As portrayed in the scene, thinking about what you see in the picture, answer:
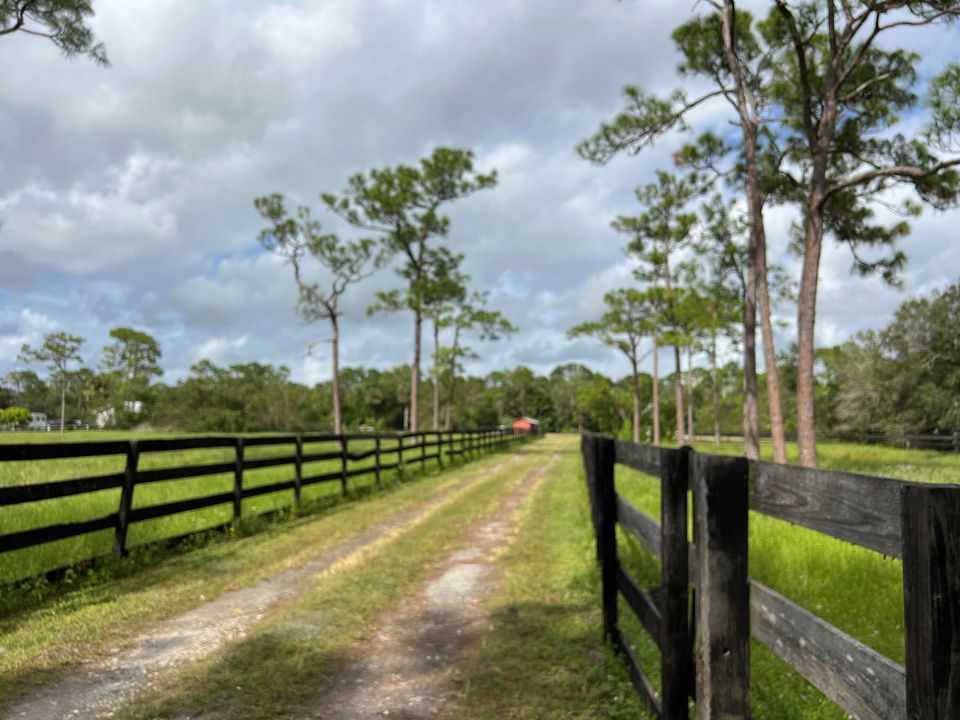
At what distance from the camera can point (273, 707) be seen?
3721 millimetres

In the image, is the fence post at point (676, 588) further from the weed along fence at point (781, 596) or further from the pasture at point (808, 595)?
the pasture at point (808, 595)

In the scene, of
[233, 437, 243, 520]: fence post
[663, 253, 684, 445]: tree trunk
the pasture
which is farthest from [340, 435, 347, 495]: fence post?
[663, 253, 684, 445]: tree trunk

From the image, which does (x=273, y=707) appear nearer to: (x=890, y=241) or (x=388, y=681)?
(x=388, y=681)

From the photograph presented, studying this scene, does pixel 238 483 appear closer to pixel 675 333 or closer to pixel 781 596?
pixel 781 596

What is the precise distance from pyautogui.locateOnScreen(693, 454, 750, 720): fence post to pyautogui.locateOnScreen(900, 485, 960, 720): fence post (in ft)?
3.30

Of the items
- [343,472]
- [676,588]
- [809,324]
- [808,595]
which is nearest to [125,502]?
[343,472]

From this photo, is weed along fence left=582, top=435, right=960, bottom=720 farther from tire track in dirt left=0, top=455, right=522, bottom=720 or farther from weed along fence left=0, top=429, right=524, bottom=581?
weed along fence left=0, top=429, right=524, bottom=581

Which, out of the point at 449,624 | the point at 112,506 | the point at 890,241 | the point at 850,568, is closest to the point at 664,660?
the point at 449,624

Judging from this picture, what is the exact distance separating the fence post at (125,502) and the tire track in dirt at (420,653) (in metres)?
3.42

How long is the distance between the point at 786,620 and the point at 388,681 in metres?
2.78

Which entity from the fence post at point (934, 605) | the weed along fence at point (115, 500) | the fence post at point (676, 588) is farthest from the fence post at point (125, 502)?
the fence post at point (934, 605)

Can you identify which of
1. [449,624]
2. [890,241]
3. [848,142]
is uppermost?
[848,142]

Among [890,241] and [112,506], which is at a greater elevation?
[890,241]

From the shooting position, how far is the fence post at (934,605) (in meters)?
1.38
